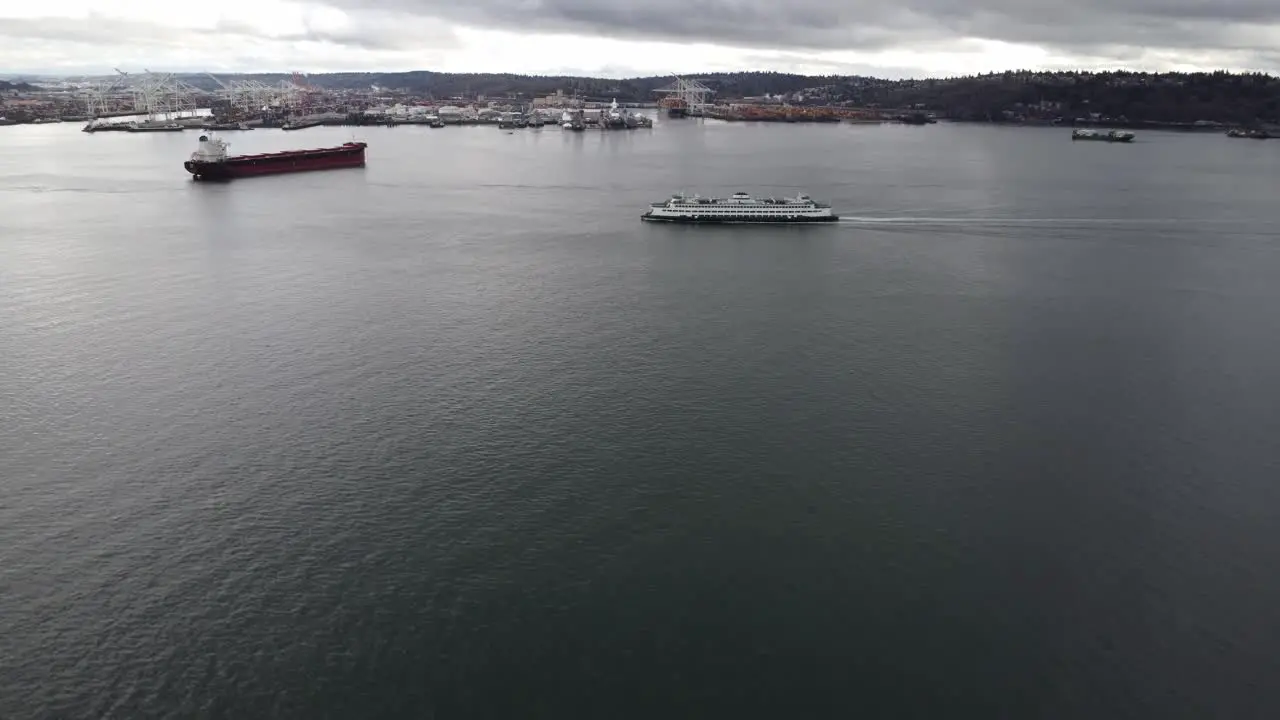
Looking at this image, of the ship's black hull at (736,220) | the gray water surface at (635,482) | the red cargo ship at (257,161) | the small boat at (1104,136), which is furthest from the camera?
the small boat at (1104,136)

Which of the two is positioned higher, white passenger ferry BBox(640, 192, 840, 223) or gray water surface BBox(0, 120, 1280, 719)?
white passenger ferry BBox(640, 192, 840, 223)

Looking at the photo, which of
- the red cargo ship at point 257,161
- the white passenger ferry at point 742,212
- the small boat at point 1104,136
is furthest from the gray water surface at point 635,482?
the small boat at point 1104,136

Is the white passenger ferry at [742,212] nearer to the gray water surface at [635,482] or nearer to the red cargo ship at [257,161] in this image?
the gray water surface at [635,482]

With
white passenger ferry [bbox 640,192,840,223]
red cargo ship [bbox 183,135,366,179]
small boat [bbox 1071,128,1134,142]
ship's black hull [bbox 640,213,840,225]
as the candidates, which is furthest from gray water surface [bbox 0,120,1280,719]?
small boat [bbox 1071,128,1134,142]

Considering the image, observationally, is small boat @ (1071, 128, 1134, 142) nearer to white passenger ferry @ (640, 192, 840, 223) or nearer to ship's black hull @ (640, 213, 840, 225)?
white passenger ferry @ (640, 192, 840, 223)

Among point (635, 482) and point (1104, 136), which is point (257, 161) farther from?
point (1104, 136)

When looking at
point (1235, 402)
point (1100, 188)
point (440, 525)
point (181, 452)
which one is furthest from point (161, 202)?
point (1100, 188)

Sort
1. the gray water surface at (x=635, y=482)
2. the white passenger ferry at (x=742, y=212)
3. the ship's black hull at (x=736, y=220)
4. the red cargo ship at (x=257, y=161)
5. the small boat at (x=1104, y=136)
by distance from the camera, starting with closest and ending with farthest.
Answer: the gray water surface at (x=635, y=482) → the ship's black hull at (x=736, y=220) → the white passenger ferry at (x=742, y=212) → the red cargo ship at (x=257, y=161) → the small boat at (x=1104, y=136)
